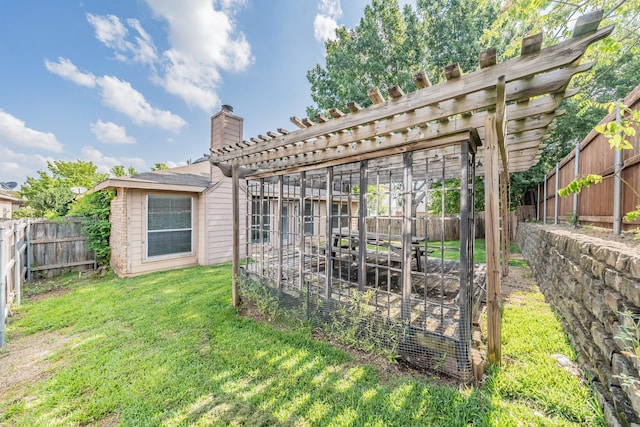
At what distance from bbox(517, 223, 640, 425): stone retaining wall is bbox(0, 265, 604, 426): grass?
0.68 ft

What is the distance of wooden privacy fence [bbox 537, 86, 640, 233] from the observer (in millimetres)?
2705

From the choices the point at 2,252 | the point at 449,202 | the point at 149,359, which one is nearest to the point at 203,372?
the point at 149,359

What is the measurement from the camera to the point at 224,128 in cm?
772

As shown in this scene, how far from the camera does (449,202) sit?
14.0m

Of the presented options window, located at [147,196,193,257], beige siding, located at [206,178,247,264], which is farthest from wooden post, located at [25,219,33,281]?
beige siding, located at [206,178,247,264]

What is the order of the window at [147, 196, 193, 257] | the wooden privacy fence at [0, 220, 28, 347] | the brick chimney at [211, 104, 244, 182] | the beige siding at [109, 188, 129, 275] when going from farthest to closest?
the brick chimney at [211, 104, 244, 182] → the window at [147, 196, 193, 257] → the beige siding at [109, 188, 129, 275] → the wooden privacy fence at [0, 220, 28, 347]

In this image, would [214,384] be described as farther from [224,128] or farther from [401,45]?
[401,45]

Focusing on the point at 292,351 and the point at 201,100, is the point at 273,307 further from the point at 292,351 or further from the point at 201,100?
the point at 201,100

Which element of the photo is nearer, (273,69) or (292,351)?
(292,351)

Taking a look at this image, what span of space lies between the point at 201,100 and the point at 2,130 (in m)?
19.4

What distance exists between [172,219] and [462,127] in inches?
292

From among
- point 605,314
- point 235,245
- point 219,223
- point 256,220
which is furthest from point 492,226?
point 219,223

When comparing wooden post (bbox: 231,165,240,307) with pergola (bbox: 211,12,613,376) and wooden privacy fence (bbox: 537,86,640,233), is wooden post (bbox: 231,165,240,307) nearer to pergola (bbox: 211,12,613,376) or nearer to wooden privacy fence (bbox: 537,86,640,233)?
pergola (bbox: 211,12,613,376)

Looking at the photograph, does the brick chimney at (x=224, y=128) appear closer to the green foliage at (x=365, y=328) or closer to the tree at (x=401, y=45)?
the tree at (x=401, y=45)
